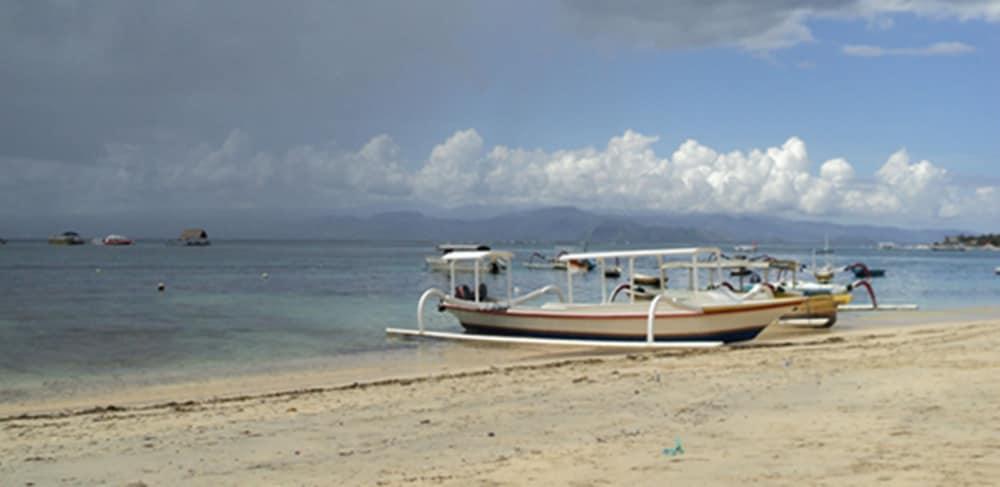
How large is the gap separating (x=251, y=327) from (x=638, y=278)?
23609 mm

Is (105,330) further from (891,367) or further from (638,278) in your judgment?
(638,278)

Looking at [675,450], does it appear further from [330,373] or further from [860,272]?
[860,272]

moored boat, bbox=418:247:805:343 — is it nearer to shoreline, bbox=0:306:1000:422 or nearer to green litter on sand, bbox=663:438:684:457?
shoreline, bbox=0:306:1000:422

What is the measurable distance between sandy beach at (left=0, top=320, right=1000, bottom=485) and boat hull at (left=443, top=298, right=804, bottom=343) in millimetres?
5401

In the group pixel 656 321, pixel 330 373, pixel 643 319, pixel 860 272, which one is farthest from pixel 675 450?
pixel 860 272

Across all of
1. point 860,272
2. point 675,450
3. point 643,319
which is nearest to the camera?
point 675,450

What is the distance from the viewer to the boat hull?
19781 millimetres

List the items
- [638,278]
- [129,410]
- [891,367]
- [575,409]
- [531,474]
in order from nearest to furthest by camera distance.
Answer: [531,474] < [575,409] < [129,410] < [891,367] < [638,278]

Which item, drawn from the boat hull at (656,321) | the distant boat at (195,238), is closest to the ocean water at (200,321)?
the boat hull at (656,321)

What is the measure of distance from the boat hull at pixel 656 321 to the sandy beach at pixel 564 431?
5.40m

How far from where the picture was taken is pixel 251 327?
2708 cm

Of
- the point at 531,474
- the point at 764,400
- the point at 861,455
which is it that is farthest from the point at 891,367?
the point at 531,474

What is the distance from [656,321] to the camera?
19.9 metres

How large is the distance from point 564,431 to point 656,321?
11.5m
